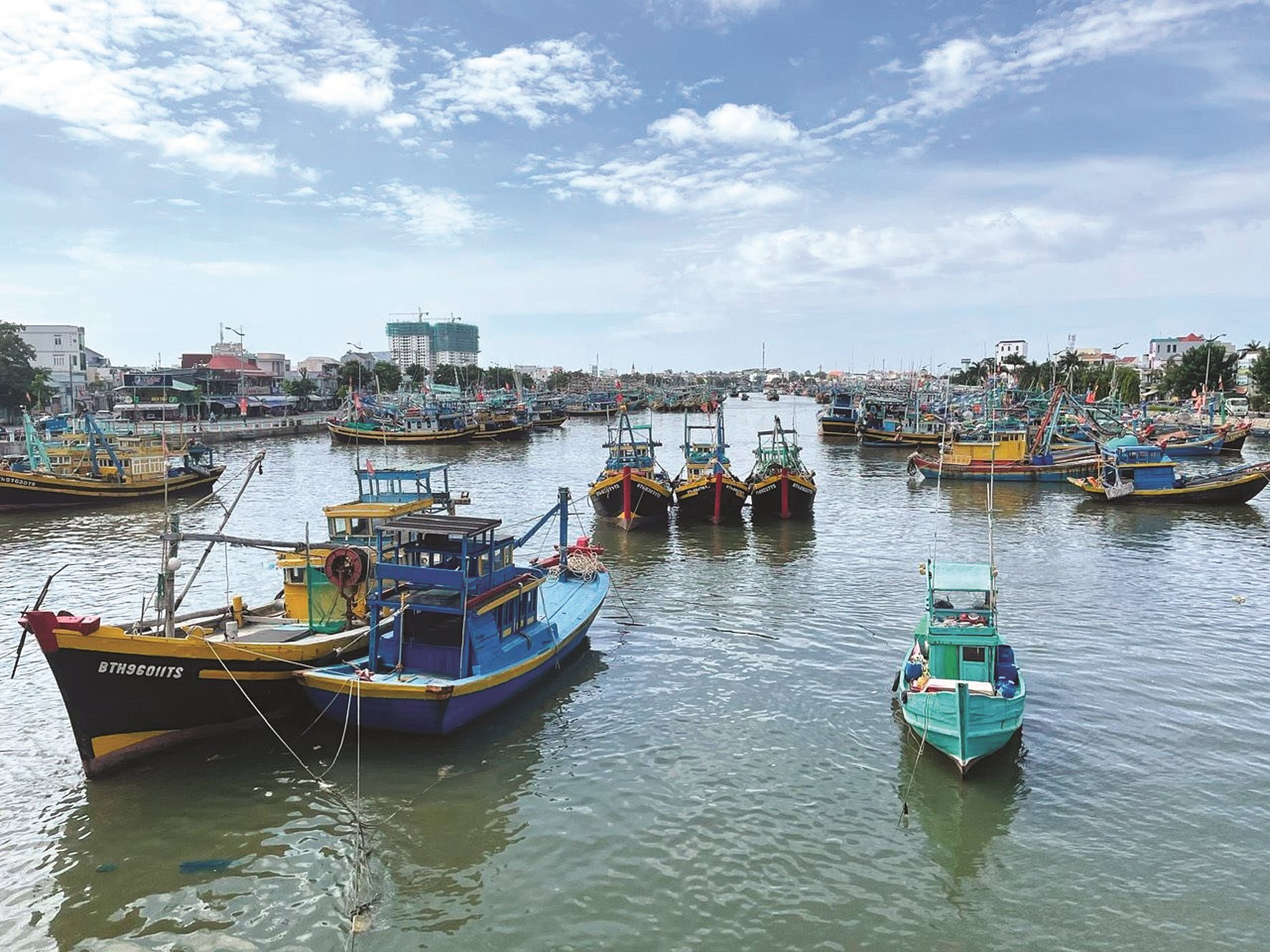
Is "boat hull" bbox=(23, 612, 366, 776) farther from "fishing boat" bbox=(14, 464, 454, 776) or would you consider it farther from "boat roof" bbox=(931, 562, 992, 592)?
"boat roof" bbox=(931, 562, 992, 592)

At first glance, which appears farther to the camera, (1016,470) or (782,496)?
(1016,470)

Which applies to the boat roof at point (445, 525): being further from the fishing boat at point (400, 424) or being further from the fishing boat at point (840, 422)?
the fishing boat at point (840, 422)

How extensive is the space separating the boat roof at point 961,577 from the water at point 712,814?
2987mm

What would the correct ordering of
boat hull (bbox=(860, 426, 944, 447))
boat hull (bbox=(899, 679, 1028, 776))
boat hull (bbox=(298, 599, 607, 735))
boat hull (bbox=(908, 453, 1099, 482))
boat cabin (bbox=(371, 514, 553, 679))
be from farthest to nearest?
boat hull (bbox=(860, 426, 944, 447)) < boat hull (bbox=(908, 453, 1099, 482)) < boat cabin (bbox=(371, 514, 553, 679)) < boat hull (bbox=(298, 599, 607, 735)) < boat hull (bbox=(899, 679, 1028, 776))

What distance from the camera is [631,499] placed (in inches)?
1474

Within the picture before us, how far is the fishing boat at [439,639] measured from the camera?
15172mm

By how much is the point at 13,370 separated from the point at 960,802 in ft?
301

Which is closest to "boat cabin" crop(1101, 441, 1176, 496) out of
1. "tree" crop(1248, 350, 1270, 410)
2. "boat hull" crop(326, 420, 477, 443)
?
"boat hull" crop(326, 420, 477, 443)

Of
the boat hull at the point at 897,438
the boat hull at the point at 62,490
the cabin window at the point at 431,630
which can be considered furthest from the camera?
the boat hull at the point at 897,438

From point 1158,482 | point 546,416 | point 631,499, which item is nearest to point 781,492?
point 631,499

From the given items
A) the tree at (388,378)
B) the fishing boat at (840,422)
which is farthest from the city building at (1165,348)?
the tree at (388,378)

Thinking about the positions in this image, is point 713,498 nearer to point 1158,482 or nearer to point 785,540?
point 785,540

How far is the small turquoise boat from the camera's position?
1419 centimetres

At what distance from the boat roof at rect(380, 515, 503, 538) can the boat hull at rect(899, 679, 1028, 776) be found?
8.61 metres
